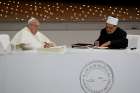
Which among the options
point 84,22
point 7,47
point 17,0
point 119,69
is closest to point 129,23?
point 84,22

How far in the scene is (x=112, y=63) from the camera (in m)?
4.57

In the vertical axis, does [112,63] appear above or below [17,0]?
below

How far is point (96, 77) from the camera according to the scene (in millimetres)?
4500

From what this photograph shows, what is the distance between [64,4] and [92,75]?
388 centimetres

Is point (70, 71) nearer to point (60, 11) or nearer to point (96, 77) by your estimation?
point (96, 77)

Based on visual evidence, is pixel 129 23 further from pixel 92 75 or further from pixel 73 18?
pixel 92 75

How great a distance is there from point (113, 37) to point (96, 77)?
1322 mm

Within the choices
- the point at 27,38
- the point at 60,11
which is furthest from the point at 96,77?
the point at 60,11

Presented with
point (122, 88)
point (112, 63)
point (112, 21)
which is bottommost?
point (122, 88)

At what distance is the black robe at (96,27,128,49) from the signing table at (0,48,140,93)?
0.69m

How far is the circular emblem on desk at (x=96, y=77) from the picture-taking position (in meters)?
4.47

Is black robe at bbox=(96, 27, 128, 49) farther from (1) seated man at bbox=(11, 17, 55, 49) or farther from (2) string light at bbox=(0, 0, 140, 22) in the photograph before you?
(2) string light at bbox=(0, 0, 140, 22)

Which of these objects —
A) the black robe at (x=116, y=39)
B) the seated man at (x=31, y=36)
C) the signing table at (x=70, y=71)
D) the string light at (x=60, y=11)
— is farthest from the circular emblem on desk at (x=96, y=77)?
the string light at (x=60, y=11)

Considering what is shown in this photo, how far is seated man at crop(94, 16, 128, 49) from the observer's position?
537cm
